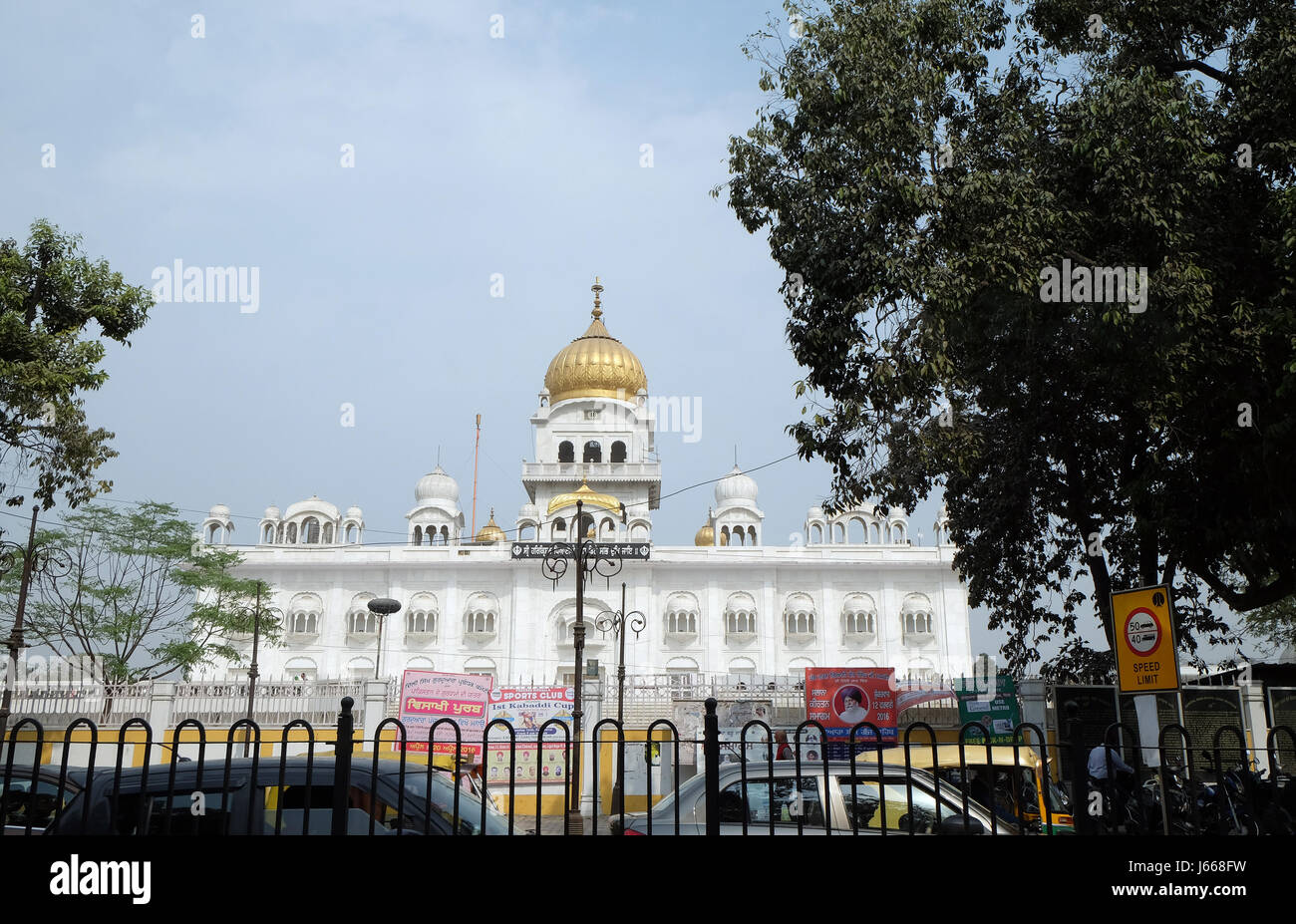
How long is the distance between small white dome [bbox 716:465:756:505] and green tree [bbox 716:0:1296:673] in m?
40.0

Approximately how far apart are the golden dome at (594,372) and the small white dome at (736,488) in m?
6.90

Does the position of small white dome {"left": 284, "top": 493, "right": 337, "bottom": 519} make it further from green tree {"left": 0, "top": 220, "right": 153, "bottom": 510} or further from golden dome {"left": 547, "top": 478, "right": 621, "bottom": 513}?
green tree {"left": 0, "top": 220, "right": 153, "bottom": 510}

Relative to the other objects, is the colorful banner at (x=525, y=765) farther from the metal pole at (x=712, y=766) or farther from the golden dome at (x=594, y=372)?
the golden dome at (x=594, y=372)

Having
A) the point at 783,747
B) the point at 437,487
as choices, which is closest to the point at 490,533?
the point at 437,487

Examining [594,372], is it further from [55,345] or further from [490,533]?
[55,345]

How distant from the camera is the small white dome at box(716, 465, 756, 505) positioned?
176 feet

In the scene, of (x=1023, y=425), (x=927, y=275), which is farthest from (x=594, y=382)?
(x=927, y=275)

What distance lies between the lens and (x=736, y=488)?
54031mm

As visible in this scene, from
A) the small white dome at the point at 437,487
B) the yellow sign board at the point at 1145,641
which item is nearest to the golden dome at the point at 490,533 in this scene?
the small white dome at the point at 437,487

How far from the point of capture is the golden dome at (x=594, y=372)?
180 feet

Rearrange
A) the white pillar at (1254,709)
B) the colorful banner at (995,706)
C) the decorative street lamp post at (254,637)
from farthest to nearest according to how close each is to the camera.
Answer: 1. the decorative street lamp post at (254,637)
2. the colorful banner at (995,706)
3. the white pillar at (1254,709)

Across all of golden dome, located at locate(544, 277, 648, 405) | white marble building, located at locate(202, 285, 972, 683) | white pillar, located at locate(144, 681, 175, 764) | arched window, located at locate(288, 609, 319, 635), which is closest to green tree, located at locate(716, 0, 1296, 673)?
white pillar, located at locate(144, 681, 175, 764)

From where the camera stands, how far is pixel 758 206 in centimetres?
1241

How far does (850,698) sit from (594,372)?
114ft
